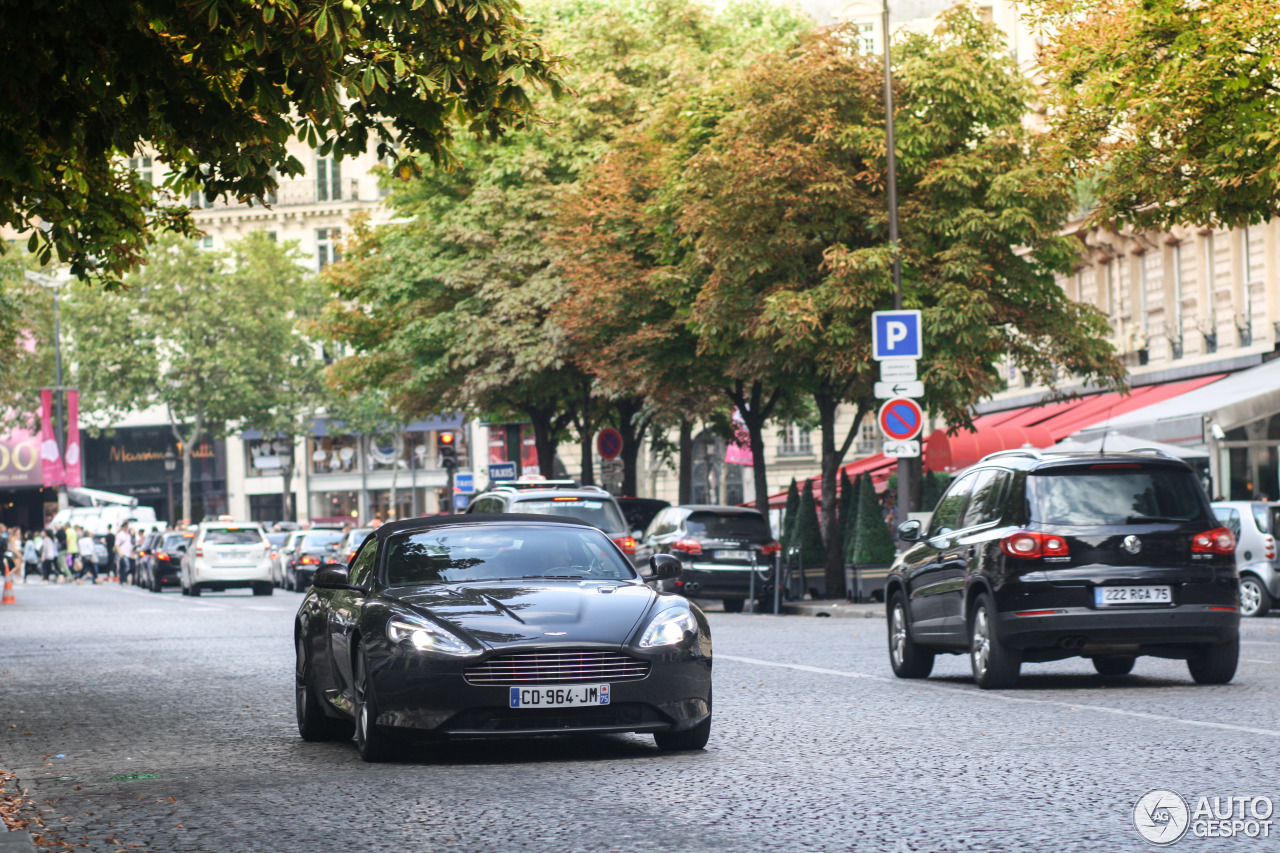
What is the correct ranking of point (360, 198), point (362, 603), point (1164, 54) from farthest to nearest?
point (360, 198)
point (1164, 54)
point (362, 603)

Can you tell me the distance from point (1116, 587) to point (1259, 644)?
6.36 m

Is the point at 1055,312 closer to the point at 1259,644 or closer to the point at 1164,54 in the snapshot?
the point at 1164,54

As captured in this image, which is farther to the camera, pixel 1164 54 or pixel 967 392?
pixel 967 392

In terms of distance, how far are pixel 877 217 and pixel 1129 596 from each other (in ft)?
56.7

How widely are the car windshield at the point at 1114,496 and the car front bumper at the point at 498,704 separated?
4671 millimetres

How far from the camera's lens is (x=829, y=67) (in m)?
30.5

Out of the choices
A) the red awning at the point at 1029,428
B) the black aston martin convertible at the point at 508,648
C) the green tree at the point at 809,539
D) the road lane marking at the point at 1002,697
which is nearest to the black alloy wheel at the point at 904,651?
the road lane marking at the point at 1002,697

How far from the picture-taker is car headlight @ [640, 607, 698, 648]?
10.2m

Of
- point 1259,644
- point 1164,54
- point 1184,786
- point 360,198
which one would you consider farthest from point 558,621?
point 360,198

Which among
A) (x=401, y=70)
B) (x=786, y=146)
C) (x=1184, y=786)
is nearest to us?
(x=1184, y=786)

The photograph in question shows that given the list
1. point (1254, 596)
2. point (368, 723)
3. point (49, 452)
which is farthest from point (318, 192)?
point (368, 723)

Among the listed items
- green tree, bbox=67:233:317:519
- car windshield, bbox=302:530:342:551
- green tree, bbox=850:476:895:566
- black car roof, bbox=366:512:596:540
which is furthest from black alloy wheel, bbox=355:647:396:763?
green tree, bbox=67:233:317:519

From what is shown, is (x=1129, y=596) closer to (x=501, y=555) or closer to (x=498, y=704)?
(x=501, y=555)

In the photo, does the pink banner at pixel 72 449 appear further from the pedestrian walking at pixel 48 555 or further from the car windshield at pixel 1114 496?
the car windshield at pixel 1114 496
